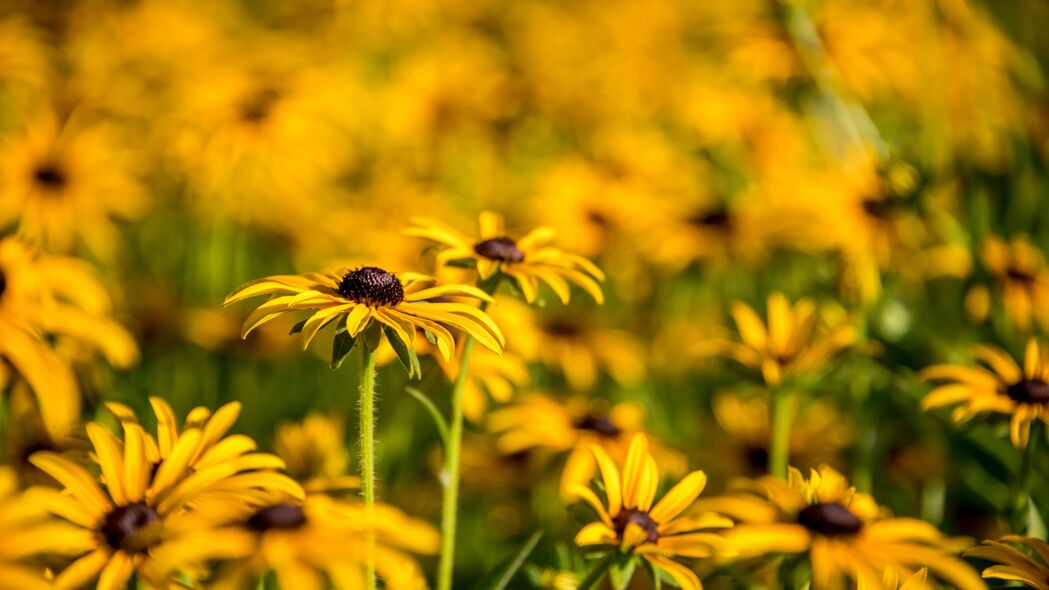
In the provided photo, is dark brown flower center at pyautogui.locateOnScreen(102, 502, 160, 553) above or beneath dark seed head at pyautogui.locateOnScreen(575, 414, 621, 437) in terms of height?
beneath

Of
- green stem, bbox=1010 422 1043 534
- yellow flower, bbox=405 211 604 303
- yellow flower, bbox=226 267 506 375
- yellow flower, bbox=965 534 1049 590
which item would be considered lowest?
yellow flower, bbox=965 534 1049 590

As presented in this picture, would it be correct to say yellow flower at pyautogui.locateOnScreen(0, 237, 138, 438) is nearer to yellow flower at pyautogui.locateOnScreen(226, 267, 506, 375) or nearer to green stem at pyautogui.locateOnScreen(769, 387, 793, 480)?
yellow flower at pyautogui.locateOnScreen(226, 267, 506, 375)

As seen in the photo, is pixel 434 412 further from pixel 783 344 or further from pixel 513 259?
pixel 783 344

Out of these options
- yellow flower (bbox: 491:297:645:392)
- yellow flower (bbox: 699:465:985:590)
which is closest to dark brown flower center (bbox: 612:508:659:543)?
yellow flower (bbox: 699:465:985:590)

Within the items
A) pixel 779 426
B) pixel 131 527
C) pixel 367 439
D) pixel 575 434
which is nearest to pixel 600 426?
pixel 575 434

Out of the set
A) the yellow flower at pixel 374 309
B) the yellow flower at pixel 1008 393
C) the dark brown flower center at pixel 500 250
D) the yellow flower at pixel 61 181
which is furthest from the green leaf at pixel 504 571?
the yellow flower at pixel 61 181

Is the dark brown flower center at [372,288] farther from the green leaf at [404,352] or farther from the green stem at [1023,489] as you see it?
the green stem at [1023,489]

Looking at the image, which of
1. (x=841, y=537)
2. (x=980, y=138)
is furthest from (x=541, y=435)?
(x=980, y=138)
